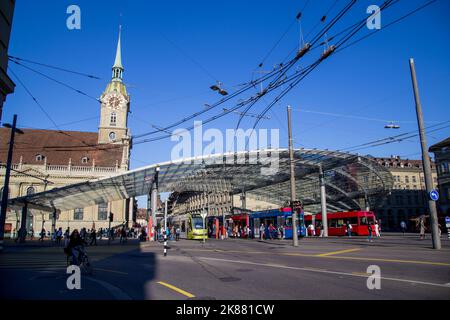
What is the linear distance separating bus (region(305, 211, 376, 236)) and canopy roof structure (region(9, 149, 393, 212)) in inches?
293

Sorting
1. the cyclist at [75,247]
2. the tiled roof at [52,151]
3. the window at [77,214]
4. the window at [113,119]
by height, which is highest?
the window at [113,119]

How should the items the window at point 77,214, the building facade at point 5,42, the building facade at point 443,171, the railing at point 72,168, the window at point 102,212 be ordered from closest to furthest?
the building facade at point 5,42 → the building facade at point 443,171 → the window at point 77,214 → the window at point 102,212 → the railing at point 72,168

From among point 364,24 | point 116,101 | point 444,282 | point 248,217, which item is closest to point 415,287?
point 444,282

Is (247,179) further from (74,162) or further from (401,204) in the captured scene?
(401,204)

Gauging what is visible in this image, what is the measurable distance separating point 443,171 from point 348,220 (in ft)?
88.1

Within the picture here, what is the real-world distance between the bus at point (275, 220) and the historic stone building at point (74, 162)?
92.4 ft

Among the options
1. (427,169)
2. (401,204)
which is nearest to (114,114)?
(427,169)

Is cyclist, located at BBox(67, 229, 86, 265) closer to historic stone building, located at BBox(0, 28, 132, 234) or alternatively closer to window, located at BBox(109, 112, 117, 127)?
historic stone building, located at BBox(0, 28, 132, 234)

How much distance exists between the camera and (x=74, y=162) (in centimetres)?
6244

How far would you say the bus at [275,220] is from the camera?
1315 inches

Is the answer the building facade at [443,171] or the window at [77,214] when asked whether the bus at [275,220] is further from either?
the window at [77,214]

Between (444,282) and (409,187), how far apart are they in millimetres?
80088

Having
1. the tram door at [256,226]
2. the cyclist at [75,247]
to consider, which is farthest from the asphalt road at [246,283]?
the tram door at [256,226]
